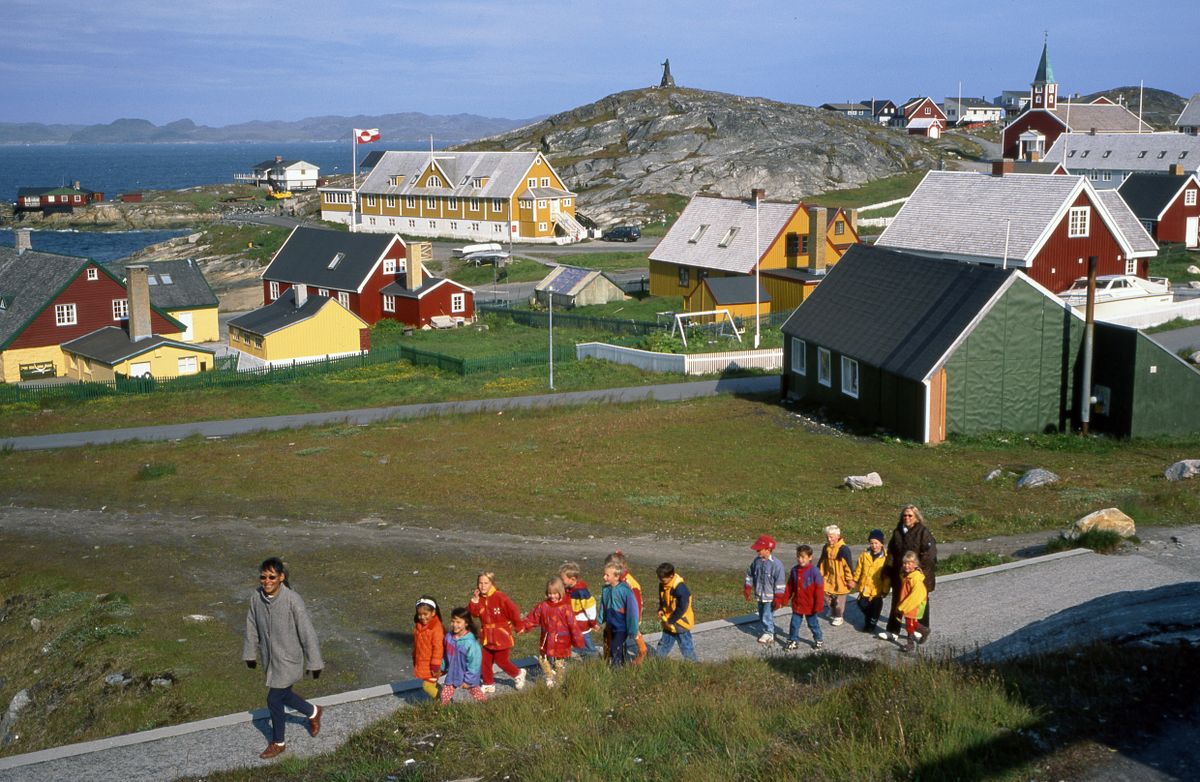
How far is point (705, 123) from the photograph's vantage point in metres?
119

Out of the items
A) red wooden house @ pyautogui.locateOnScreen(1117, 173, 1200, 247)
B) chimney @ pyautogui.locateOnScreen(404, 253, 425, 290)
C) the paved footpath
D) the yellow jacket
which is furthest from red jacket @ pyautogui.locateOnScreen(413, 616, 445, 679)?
red wooden house @ pyautogui.locateOnScreen(1117, 173, 1200, 247)

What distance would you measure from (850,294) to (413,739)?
28.1 meters

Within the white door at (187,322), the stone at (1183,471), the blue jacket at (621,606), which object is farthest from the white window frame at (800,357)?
the white door at (187,322)

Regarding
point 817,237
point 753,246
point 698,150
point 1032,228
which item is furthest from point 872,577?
point 698,150

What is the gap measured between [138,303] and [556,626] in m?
44.7

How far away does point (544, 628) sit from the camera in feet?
42.3

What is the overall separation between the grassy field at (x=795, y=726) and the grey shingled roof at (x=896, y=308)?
19630 millimetres

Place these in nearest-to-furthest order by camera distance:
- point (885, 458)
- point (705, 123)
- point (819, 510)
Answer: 1. point (819, 510)
2. point (885, 458)
3. point (705, 123)

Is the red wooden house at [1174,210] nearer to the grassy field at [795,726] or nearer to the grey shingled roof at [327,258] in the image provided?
the grey shingled roof at [327,258]

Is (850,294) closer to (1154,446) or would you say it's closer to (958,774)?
(1154,446)

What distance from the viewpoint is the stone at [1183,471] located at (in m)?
24.9

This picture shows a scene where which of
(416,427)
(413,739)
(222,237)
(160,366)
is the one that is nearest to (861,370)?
(416,427)

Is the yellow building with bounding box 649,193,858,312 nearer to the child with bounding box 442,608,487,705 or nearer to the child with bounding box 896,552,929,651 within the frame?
the child with bounding box 896,552,929,651

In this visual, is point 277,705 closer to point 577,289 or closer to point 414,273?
point 414,273
